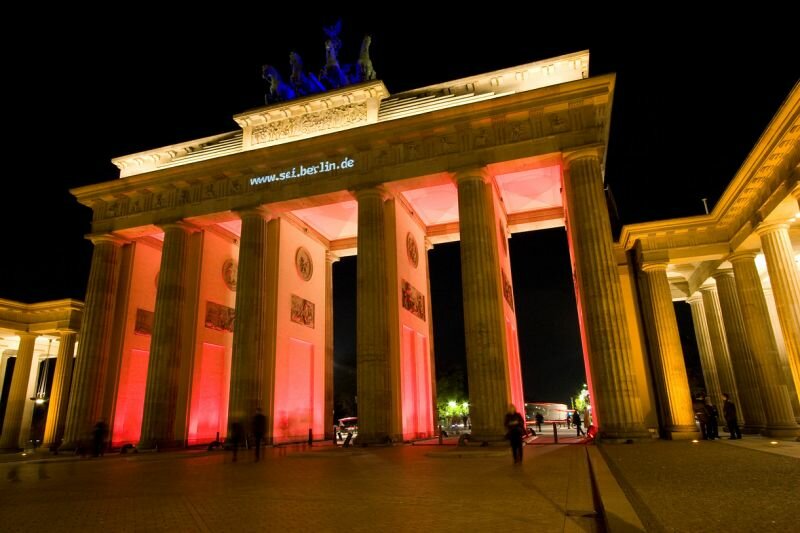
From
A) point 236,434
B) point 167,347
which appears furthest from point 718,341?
point 167,347

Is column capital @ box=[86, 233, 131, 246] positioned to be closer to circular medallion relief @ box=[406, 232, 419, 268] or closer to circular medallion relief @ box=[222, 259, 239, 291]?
circular medallion relief @ box=[222, 259, 239, 291]

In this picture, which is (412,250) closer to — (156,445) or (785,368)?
(156,445)

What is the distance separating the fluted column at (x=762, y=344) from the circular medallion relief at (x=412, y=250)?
536 inches

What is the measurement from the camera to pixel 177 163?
25.6 meters

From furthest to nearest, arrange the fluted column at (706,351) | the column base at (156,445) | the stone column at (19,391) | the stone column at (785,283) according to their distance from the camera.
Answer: the stone column at (19,391) → the fluted column at (706,351) → the column base at (156,445) → the stone column at (785,283)

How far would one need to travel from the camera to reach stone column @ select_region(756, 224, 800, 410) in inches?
656

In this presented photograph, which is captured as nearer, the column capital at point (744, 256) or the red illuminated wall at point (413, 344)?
the column capital at point (744, 256)

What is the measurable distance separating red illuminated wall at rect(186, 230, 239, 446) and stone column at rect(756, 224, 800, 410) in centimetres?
2333

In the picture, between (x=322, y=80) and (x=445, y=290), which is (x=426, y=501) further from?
(x=445, y=290)

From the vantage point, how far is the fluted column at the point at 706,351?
26703 mm

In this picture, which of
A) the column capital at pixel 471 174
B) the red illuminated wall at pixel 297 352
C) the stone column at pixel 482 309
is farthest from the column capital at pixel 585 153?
the red illuminated wall at pixel 297 352

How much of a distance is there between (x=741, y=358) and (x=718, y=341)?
183 inches

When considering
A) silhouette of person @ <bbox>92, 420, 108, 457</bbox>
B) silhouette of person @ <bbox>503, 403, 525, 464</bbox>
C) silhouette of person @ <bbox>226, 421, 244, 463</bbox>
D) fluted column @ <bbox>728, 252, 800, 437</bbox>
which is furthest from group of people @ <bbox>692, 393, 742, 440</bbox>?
silhouette of person @ <bbox>92, 420, 108, 457</bbox>

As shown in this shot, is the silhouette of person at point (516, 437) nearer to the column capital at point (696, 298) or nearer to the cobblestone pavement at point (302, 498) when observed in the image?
the cobblestone pavement at point (302, 498)
